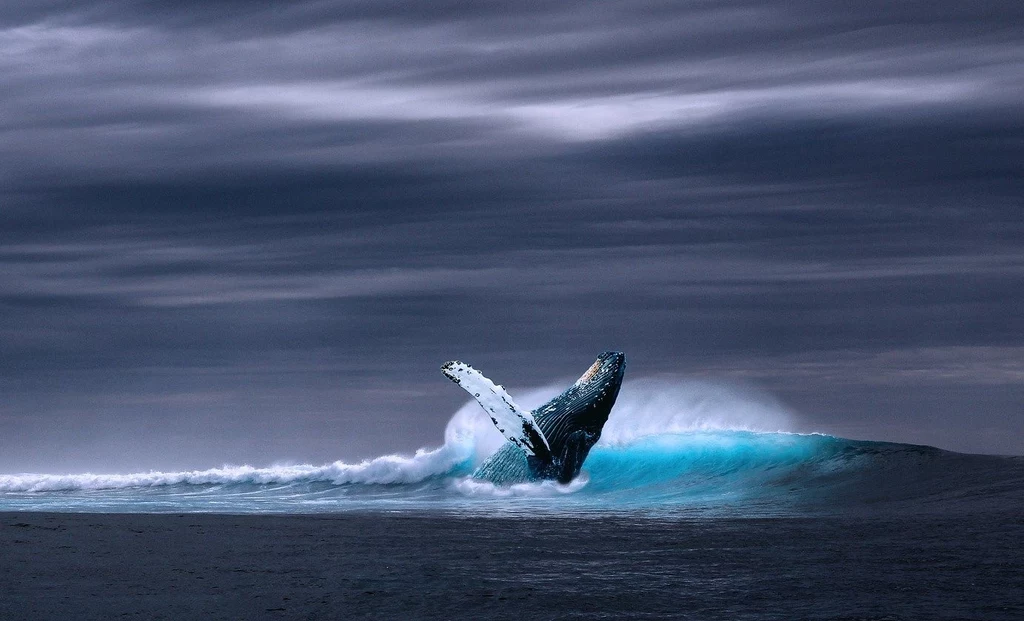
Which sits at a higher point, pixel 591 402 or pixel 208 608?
pixel 591 402

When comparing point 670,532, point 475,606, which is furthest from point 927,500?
point 475,606

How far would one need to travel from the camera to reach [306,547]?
17734 millimetres

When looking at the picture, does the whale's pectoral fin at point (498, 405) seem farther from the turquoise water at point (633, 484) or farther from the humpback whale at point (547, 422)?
the turquoise water at point (633, 484)

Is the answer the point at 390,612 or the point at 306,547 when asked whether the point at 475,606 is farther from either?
the point at 306,547

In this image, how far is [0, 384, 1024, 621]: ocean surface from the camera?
12.3m

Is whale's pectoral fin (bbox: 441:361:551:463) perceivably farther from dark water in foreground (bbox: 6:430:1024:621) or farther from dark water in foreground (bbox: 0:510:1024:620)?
dark water in foreground (bbox: 0:510:1024:620)

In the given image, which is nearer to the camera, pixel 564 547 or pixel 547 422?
pixel 564 547

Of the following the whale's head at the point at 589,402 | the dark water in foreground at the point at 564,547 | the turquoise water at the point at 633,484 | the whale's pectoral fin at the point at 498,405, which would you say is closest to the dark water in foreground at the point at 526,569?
the dark water in foreground at the point at 564,547

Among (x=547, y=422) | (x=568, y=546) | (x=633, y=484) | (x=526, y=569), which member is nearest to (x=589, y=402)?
(x=547, y=422)

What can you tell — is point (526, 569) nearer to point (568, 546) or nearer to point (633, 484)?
point (568, 546)

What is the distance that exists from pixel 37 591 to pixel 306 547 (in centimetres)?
498

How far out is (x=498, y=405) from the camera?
29422mm

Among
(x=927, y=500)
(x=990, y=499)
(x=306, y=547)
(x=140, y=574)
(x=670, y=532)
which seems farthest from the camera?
(x=927, y=500)

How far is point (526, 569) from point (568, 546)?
268 cm
